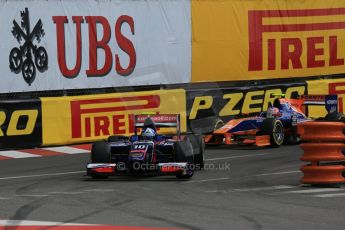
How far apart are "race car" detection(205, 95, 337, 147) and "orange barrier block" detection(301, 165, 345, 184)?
586 centimetres

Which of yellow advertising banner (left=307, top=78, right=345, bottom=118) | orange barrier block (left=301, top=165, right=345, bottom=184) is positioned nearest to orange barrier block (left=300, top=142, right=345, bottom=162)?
orange barrier block (left=301, top=165, right=345, bottom=184)

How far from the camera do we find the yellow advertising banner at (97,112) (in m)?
17.2

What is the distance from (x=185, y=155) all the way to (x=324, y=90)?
36.5 feet

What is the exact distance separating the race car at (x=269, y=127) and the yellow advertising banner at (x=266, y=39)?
2.67 meters

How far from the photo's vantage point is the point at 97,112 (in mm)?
17938

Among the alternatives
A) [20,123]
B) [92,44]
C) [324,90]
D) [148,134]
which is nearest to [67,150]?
[20,123]

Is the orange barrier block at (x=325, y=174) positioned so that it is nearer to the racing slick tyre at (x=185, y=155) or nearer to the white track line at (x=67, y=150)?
the racing slick tyre at (x=185, y=155)

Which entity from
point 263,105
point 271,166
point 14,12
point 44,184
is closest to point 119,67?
point 14,12

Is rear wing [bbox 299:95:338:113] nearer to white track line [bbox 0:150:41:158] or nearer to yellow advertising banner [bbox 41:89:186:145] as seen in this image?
yellow advertising banner [bbox 41:89:186:145]

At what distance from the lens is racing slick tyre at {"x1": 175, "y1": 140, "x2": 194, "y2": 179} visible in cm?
1221

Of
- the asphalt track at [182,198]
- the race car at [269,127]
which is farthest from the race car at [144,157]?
the race car at [269,127]

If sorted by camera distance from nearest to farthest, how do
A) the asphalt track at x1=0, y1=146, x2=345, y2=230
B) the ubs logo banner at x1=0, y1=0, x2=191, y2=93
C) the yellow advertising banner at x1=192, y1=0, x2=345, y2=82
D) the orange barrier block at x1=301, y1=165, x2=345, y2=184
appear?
the asphalt track at x1=0, y1=146, x2=345, y2=230
the orange barrier block at x1=301, y1=165, x2=345, y2=184
the ubs logo banner at x1=0, y1=0, x2=191, y2=93
the yellow advertising banner at x1=192, y1=0, x2=345, y2=82

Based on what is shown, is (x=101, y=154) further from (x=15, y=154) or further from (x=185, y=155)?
(x=15, y=154)

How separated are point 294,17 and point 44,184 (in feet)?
40.4
